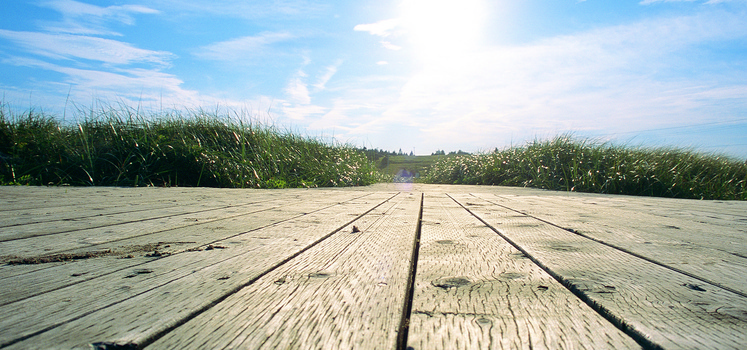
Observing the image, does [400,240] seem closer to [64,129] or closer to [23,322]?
[23,322]

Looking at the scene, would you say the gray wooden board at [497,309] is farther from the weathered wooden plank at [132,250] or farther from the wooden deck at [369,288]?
the weathered wooden plank at [132,250]

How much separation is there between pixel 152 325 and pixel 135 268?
494mm

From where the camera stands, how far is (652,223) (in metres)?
2.14

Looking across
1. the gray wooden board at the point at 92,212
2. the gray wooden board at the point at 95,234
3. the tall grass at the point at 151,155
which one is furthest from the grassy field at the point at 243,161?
the gray wooden board at the point at 95,234

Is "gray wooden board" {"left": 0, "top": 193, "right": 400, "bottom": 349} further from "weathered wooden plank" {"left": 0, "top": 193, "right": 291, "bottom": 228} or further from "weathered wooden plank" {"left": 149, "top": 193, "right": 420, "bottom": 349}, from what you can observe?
"weathered wooden plank" {"left": 0, "top": 193, "right": 291, "bottom": 228}

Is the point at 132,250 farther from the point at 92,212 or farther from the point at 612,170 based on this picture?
the point at 612,170

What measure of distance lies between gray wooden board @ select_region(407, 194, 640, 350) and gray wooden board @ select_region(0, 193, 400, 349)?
1.58ft

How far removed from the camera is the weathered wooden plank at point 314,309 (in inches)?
25.8

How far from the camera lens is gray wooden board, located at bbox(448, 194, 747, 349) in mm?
688

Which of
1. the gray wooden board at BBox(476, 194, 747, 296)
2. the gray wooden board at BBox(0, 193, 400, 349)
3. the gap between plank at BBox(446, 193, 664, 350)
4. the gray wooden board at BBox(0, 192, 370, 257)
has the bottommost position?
the gray wooden board at BBox(0, 192, 370, 257)

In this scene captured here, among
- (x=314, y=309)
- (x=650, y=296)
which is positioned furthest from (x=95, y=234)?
(x=650, y=296)

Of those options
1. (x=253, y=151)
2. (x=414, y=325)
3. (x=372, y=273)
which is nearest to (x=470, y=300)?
(x=414, y=325)

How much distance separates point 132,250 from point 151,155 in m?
5.57

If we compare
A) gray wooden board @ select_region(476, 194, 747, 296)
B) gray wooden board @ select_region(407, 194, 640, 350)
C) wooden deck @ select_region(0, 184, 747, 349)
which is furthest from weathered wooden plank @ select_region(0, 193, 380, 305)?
gray wooden board @ select_region(476, 194, 747, 296)
